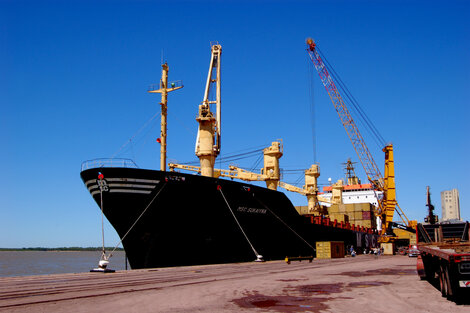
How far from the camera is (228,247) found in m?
28.8

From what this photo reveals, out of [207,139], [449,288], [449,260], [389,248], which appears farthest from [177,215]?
[389,248]

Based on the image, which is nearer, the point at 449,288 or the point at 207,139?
the point at 449,288

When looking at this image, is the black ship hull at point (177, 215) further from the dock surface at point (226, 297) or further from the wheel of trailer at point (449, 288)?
the wheel of trailer at point (449, 288)

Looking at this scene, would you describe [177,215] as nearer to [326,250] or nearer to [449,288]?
[449,288]

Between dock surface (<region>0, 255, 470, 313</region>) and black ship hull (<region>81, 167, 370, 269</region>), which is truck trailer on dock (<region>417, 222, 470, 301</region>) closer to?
dock surface (<region>0, 255, 470, 313</region>)

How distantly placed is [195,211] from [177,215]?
1468 mm

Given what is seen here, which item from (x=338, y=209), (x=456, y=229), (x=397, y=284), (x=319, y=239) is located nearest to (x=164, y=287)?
(x=397, y=284)

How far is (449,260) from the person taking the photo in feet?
33.0

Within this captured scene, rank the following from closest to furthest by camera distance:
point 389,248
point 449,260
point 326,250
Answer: point 449,260 → point 326,250 → point 389,248

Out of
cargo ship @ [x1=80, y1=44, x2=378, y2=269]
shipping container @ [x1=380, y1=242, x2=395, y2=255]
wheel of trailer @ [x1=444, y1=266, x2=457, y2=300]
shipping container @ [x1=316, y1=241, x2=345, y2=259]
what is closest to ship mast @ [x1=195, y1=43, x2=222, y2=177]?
cargo ship @ [x1=80, y1=44, x2=378, y2=269]

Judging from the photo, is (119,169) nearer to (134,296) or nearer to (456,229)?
(134,296)

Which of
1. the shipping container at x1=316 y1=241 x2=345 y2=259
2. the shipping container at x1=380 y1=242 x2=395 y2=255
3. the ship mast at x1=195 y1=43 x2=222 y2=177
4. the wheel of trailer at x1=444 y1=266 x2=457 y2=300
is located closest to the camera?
the wheel of trailer at x1=444 y1=266 x2=457 y2=300

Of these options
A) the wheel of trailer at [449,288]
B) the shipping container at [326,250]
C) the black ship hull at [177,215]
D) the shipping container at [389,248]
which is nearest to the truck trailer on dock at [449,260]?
the wheel of trailer at [449,288]

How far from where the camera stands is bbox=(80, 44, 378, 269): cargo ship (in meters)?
24.0
